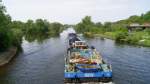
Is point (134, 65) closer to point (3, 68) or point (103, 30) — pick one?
point (3, 68)

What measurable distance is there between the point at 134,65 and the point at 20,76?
2284cm

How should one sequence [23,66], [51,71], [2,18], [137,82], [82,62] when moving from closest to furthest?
1. [137,82]
2. [82,62]
3. [51,71]
4. [23,66]
5. [2,18]

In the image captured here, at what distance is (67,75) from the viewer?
32375 mm

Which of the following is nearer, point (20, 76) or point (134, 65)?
point (20, 76)

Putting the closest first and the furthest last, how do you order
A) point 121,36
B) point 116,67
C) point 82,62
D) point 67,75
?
point 67,75 < point 82,62 < point 116,67 < point 121,36

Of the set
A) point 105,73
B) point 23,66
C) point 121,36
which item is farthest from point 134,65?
point 121,36

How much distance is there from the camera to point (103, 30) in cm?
16225

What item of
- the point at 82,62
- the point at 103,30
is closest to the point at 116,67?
the point at 82,62

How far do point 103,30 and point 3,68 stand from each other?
399 ft

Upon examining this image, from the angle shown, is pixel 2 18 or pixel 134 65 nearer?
pixel 134 65

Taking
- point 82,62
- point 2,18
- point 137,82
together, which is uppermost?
point 2,18

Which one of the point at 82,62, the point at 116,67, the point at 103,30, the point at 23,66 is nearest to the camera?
the point at 82,62

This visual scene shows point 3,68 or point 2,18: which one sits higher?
point 2,18

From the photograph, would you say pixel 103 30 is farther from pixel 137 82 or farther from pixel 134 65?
pixel 137 82
